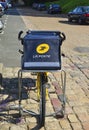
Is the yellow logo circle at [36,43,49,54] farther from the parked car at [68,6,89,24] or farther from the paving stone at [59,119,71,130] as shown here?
the parked car at [68,6,89,24]

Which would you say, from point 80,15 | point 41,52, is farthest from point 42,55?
point 80,15

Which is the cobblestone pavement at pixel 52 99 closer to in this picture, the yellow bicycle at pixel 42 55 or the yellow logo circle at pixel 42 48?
the yellow bicycle at pixel 42 55

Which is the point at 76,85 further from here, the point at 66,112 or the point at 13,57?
the point at 13,57

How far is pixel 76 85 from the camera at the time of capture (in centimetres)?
844

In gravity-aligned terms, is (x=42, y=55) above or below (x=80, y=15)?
above

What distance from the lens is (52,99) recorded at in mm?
7289

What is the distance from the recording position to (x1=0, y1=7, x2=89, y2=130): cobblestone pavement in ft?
19.7

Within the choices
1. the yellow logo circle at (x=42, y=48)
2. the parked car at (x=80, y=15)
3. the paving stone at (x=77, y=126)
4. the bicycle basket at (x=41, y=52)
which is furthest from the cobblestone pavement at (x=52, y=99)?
the parked car at (x=80, y=15)

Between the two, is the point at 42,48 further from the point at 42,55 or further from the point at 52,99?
the point at 52,99

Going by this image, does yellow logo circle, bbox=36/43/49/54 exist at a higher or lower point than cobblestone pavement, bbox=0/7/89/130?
higher

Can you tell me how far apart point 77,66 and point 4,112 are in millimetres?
4537

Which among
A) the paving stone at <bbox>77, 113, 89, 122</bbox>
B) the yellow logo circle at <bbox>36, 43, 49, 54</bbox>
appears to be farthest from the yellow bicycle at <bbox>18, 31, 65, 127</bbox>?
the paving stone at <bbox>77, 113, 89, 122</bbox>

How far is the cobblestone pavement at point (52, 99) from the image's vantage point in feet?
19.7

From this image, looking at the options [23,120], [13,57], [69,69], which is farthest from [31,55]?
[13,57]
